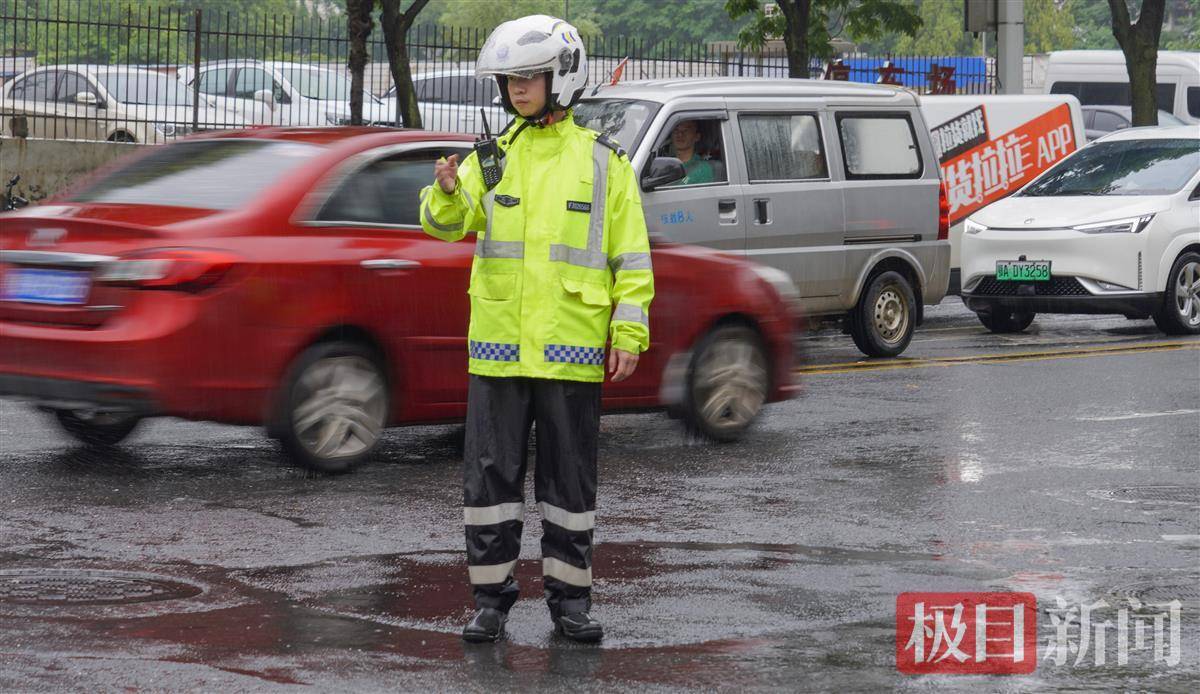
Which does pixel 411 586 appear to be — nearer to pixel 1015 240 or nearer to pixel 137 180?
pixel 137 180

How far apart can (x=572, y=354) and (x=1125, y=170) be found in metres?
12.4

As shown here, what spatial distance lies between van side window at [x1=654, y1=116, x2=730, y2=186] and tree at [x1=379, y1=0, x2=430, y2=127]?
5498mm

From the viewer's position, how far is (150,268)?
8172mm

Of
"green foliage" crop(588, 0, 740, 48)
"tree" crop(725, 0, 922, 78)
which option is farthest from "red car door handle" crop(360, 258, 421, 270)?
"green foliage" crop(588, 0, 740, 48)

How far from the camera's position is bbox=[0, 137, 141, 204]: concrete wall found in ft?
66.4

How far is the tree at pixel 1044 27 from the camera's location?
89.2 metres

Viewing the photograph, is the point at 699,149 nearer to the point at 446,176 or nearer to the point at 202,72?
the point at 446,176

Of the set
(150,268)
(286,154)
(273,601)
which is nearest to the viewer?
(273,601)

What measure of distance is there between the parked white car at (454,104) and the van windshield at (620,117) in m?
9.04

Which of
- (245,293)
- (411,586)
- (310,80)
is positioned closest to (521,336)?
(411,586)

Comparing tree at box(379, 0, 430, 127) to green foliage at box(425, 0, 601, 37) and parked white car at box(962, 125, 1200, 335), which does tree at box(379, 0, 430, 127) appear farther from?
green foliage at box(425, 0, 601, 37)

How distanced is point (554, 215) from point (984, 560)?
7.63ft

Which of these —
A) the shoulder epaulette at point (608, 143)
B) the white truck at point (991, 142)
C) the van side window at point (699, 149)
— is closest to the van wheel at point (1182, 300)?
the white truck at point (991, 142)

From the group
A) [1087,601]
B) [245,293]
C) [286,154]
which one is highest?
[286,154]
